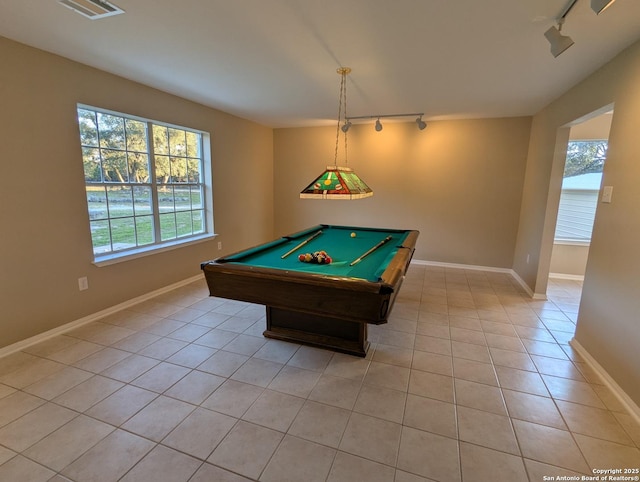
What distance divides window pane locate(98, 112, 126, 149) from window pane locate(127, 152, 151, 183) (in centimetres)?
15

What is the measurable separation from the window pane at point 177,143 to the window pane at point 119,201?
845mm

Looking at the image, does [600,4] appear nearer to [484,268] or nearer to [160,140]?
[160,140]

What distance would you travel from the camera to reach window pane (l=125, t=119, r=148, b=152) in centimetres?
329

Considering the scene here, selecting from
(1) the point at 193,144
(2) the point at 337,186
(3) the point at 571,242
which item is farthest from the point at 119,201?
(3) the point at 571,242

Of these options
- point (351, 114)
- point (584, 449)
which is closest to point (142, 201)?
point (351, 114)

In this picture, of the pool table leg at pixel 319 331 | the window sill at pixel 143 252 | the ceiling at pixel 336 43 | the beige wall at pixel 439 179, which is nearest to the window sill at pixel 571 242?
the beige wall at pixel 439 179

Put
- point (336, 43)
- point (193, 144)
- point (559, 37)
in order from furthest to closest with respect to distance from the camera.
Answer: point (193, 144), point (336, 43), point (559, 37)

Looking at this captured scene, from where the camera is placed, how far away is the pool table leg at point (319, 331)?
2.49 meters

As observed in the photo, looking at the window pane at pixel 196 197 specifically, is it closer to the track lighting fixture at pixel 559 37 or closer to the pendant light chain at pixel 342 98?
the pendant light chain at pixel 342 98

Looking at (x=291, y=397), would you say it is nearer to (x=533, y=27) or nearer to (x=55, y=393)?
(x=55, y=393)

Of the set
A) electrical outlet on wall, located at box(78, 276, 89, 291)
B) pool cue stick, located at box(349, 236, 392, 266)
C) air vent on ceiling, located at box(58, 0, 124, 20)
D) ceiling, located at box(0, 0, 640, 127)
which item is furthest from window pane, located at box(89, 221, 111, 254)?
pool cue stick, located at box(349, 236, 392, 266)

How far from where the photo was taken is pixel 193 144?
4.22 m

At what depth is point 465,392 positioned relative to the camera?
205cm

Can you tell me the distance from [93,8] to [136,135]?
1690 mm
